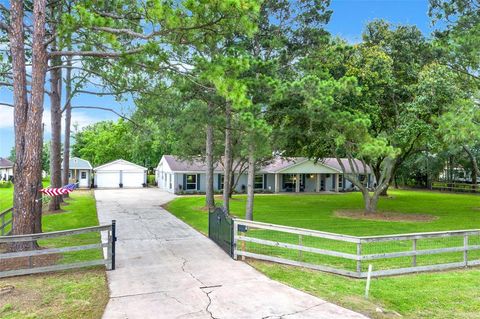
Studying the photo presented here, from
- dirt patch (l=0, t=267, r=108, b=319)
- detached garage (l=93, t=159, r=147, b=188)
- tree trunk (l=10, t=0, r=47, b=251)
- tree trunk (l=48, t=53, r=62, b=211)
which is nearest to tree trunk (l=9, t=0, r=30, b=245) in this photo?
tree trunk (l=10, t=0, r=47, b=251)

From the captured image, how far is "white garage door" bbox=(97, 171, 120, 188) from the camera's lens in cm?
4153

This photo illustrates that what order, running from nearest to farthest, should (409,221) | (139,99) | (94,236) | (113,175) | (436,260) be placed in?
1. (436,260)
2. (94,236)
3. (139,99)
4. (409,221)
5. (113,175)

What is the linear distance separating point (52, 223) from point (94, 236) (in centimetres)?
457

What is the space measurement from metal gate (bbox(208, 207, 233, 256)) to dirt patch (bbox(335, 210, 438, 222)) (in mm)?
9743

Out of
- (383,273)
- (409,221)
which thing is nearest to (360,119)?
(383,273)

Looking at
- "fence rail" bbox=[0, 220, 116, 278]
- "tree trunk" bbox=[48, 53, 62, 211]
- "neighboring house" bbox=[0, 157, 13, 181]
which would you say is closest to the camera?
"fence rail" bbox=[0, 220, 116, 278]

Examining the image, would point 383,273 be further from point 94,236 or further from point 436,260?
point 94,236

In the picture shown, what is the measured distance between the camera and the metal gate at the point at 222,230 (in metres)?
9.69

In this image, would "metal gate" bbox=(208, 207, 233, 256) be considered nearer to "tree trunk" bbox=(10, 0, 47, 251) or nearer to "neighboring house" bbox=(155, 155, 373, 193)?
"tree trunk" bbox=(10, 0, 47, 251)

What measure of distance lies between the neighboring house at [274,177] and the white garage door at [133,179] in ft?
9.52

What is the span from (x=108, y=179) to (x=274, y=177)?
18484 mm

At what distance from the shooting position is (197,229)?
1423 cm

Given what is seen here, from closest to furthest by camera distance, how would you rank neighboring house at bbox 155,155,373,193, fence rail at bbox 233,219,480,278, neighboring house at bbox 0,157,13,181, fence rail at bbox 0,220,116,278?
1. fence rail at bbox 0,220,116,278
2. fence rail at bbox 233,219,480,278
3. neighboring house at bbox 155,155,373,193
4. neighboring house at bbox 0,157,13,181

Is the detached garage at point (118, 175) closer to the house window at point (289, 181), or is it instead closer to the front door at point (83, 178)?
the front door at point (83, 178)
